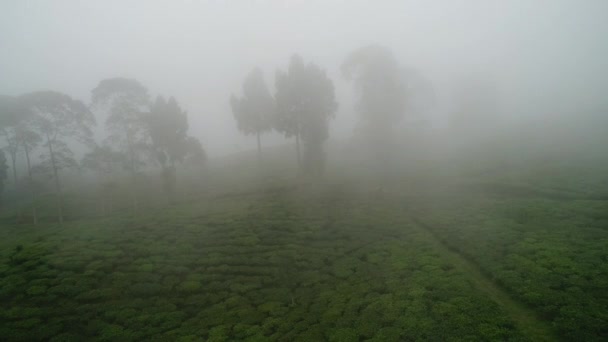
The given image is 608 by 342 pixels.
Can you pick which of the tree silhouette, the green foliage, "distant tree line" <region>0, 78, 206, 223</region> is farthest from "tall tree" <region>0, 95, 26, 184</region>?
the green foliage

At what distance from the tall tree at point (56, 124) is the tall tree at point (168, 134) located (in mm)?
8691

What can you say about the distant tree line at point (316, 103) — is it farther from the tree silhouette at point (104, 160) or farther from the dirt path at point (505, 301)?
the dirt path at point (505, 301)

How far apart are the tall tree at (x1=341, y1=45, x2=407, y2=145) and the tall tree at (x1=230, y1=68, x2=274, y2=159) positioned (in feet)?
55.2

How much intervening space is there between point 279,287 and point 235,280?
322 centimetres

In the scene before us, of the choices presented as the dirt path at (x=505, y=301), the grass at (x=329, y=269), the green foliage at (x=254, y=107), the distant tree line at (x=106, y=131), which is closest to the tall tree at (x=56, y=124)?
the distant tree line at (x=106, y=131)

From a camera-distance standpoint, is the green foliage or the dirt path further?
the green foliage

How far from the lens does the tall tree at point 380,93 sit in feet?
185

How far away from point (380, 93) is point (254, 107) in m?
22.2

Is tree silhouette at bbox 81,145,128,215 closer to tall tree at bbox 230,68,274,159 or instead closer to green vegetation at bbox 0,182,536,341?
green vegetation at bbox 0,182,536,341

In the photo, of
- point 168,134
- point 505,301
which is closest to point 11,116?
point 168,134

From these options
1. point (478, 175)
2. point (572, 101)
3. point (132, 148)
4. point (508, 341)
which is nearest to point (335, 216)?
point (508, 341)

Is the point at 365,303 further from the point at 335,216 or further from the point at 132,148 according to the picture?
the point at 132,148

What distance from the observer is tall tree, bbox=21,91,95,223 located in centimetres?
3875

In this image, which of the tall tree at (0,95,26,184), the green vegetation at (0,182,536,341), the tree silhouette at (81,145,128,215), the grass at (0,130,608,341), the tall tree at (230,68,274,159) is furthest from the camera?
the tall tree at (230,68,274,159)
